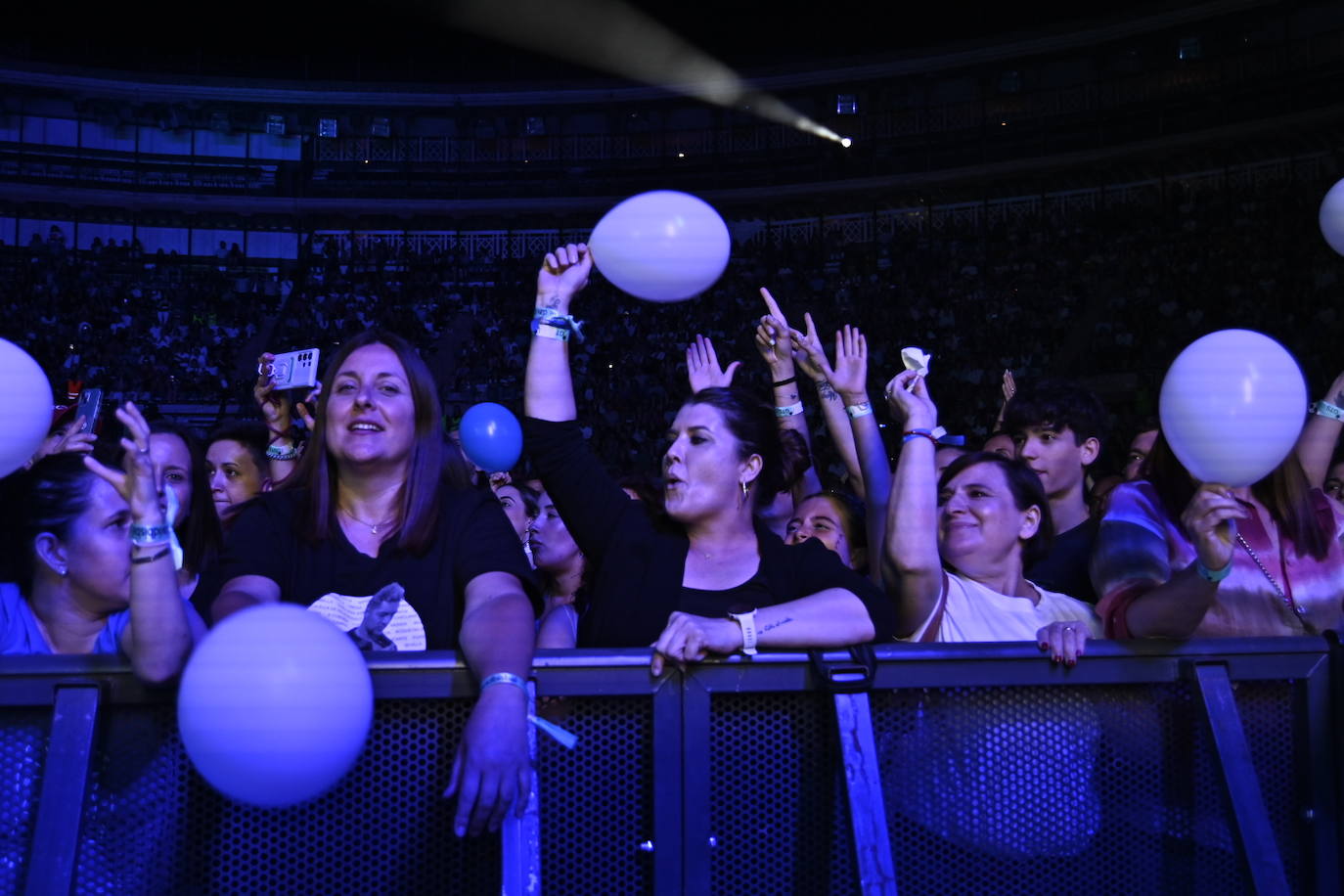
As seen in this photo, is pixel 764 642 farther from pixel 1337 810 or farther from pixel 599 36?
pixel 599 36

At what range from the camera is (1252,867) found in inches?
80.4

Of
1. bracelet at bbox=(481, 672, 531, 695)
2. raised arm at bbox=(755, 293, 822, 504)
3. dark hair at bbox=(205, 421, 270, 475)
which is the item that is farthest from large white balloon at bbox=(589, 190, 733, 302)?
dark hair at bbox=(205, 421, 270, 475)

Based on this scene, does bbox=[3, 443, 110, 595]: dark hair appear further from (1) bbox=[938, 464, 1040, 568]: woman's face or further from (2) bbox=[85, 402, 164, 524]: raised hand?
(1) bbox=[938, 464, 1040, 568]: woman's face

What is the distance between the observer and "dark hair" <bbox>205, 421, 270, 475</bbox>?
4.37 meters

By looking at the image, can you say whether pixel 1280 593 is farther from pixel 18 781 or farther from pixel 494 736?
pixel 18 781

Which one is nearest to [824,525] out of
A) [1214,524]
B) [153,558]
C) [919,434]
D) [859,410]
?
[859,410]

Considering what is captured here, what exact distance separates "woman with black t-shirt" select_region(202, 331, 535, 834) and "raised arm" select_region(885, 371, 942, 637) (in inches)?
29.6

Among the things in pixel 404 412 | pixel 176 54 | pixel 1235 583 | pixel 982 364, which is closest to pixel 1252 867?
pixel 1235 583

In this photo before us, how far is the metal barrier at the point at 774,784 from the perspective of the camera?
198 centimetres

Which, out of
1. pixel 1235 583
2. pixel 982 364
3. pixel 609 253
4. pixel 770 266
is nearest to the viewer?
pixel 1235 583

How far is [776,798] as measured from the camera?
2117 mm

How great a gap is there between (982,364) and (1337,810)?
676 inches

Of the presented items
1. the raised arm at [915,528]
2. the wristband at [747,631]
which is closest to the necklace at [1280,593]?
the raised arm at [915,528]

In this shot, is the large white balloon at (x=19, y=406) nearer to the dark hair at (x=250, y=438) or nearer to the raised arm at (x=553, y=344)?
the raised arm at (x=553, y=344)
